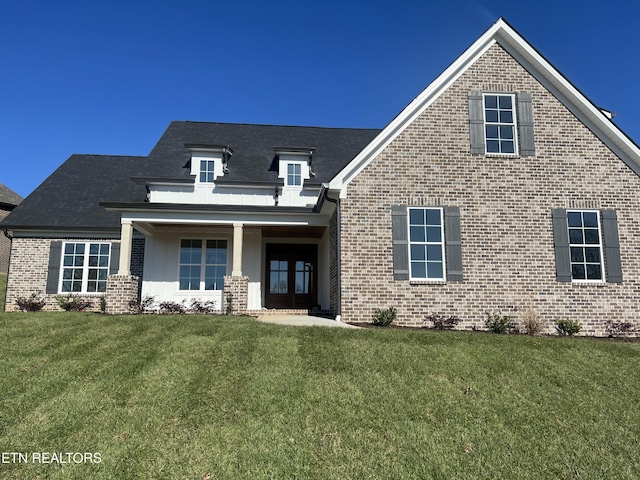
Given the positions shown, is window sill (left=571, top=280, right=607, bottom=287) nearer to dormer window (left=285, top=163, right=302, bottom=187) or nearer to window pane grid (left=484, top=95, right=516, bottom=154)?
window pane grid (left=484, top=95, right=516, bottom=154)

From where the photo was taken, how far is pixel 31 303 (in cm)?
1445

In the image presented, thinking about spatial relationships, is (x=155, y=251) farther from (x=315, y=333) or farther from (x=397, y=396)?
(x=397, y=396)

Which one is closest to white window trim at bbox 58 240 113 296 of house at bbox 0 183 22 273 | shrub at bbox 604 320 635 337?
shrub at bbox 604 320 635 337

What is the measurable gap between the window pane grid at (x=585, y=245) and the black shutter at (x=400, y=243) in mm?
4261

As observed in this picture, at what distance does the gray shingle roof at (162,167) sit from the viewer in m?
15.3

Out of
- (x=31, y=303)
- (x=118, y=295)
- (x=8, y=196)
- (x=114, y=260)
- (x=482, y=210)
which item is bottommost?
(x=31, y=303)

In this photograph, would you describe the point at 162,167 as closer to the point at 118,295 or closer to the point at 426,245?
the point at 118,295

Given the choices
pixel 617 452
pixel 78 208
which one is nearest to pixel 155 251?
pixel 78 208

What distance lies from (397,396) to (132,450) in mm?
3130

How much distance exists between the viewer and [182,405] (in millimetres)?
5234

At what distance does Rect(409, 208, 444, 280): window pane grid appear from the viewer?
10.9 metres

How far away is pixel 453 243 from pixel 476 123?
3313 millimetres

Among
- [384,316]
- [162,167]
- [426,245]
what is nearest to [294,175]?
[162,167]

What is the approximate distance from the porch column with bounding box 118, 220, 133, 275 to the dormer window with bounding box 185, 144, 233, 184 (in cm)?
287
